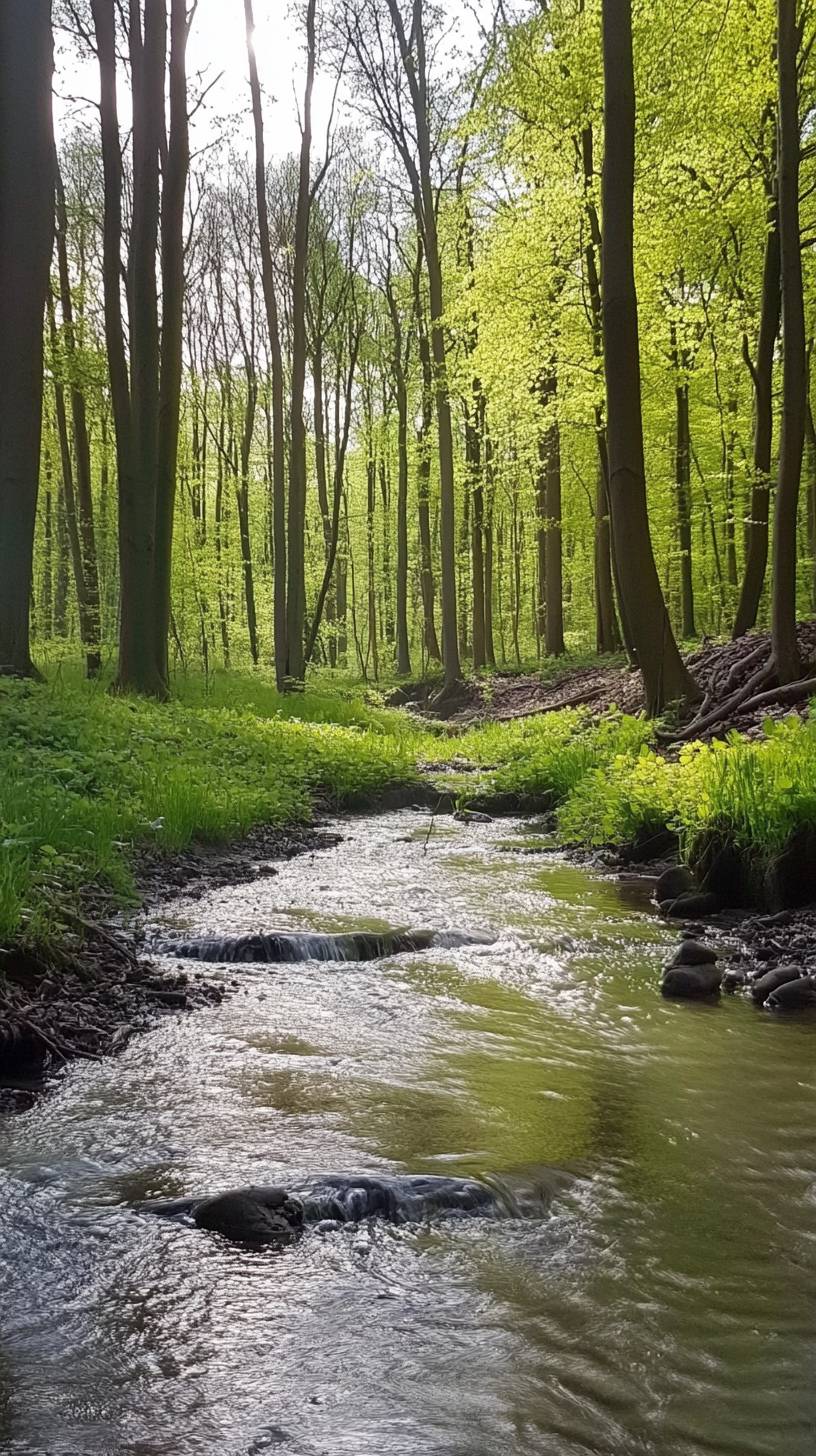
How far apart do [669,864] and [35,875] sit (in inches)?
203

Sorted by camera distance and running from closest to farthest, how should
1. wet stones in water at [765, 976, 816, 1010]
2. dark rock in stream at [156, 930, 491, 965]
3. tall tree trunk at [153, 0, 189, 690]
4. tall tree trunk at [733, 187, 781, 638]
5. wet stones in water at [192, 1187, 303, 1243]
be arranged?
wet stones in water at [192, 1187, 303, 1243]
wet stones in water at [765, 976, 816, 1010]
dark rock in stream at [156, 930, 491, 965]
tall tree trunk at [733, 187, 781, 638]
tall tree trunk at [153, 0, 189, 690]

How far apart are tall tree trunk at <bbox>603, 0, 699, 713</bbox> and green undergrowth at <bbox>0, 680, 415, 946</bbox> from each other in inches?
146

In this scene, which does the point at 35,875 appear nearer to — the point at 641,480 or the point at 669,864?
the point at 669,864

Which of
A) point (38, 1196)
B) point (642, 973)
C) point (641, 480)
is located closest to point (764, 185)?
point (641, 480)

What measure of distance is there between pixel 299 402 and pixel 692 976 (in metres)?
15.8

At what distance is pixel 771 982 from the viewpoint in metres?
5.26

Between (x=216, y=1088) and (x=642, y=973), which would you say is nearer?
(x=216, y=1088)

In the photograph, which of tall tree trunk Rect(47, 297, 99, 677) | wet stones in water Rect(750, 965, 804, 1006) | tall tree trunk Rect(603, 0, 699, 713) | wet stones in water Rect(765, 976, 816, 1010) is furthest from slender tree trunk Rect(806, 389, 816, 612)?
wet stones in water Rect(765, 976, 816, 1010)

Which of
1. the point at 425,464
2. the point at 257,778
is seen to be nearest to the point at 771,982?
the point at 257,778

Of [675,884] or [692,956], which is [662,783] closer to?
[675,884]

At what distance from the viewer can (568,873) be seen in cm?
845

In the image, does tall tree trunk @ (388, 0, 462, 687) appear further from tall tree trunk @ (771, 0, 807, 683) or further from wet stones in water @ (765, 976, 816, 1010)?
wet stones in water @ (765, 976, 816, 1010)

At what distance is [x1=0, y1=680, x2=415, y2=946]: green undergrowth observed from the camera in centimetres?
577

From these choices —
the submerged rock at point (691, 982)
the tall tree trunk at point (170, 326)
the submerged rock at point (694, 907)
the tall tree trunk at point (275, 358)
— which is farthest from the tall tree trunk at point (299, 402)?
the submerged rock at point (691, 982)
